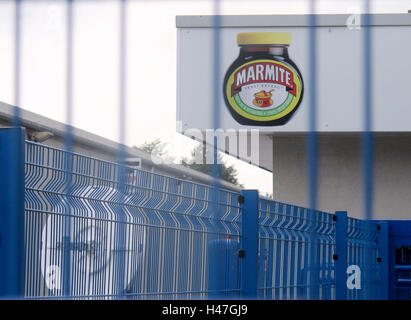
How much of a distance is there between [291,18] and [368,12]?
27.8 ft

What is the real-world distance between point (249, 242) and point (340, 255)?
4.86 ft

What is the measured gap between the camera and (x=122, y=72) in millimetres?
2492

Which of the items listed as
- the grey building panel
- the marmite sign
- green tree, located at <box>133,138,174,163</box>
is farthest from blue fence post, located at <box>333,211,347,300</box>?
the marmite sign

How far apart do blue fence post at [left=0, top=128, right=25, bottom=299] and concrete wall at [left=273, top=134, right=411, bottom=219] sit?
10.2 m

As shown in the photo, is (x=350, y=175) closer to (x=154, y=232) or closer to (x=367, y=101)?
(x=154, y=232)

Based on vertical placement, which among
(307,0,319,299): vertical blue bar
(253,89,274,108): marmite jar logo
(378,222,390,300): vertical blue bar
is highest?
(253,89,274,108): marmite jar logo

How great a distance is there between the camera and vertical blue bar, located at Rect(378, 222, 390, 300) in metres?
6.99

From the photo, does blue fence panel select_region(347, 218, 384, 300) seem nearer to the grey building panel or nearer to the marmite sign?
the grey building panel

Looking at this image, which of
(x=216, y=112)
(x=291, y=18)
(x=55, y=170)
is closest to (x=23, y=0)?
(x=216, y=112)

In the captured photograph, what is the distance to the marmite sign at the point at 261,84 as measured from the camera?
1010 cm

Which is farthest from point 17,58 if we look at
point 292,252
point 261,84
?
point 261,84

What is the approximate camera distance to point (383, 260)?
7031 millimetres

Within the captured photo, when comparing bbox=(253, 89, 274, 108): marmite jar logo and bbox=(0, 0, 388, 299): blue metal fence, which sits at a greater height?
bbox=(253, 89, 274, 108): marmite jar logo
